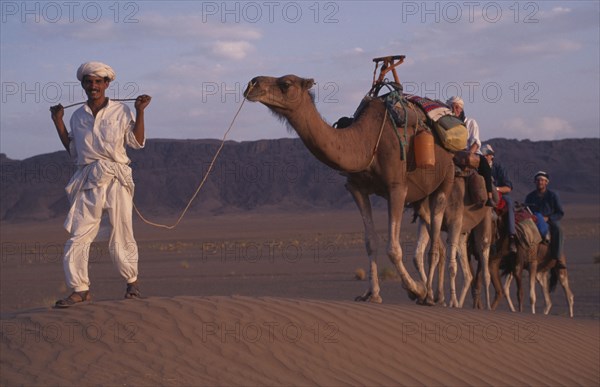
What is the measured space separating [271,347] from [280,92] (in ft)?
9.15

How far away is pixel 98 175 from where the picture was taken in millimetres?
9117

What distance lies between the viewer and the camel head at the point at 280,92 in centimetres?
941

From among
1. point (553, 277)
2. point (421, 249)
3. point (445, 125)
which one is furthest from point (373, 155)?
point (553, 277)

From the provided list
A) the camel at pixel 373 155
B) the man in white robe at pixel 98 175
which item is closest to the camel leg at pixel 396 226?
the camel at pixel 373 155

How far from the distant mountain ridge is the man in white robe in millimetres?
90740

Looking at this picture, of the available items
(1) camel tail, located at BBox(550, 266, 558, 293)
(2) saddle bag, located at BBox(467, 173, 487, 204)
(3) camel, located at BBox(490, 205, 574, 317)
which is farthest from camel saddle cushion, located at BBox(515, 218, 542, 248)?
(2) saddle bag, located at BBox(467, 173, 487, 204)

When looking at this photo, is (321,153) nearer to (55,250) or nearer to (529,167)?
(55,250)

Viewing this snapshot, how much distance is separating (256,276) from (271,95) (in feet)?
77.1

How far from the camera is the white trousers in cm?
909

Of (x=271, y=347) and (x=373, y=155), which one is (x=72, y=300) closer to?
(x=271, y=347)

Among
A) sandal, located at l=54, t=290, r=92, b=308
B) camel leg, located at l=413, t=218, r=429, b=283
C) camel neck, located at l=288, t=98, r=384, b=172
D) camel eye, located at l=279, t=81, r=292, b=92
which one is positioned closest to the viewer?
sandal, located at l=54, t=290, r=92, b=308

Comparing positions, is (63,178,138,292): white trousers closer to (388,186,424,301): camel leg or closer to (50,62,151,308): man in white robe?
(50,62,151,308): man in white robe

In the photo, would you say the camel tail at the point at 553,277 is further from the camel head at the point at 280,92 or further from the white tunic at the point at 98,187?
the white tunic at the point at 98,187

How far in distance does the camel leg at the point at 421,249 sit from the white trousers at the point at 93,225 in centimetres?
455
